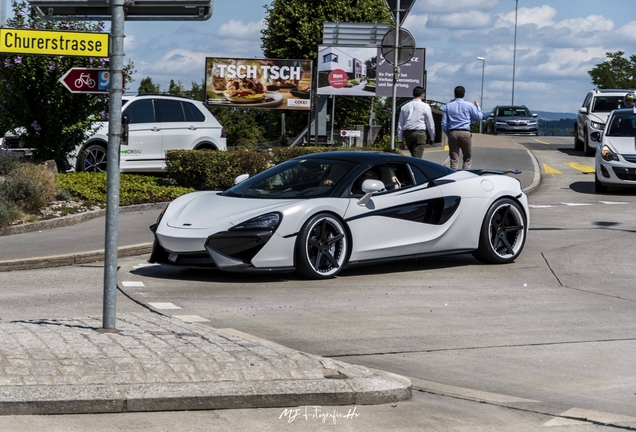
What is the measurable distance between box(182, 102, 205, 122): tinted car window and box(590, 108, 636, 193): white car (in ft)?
27.1

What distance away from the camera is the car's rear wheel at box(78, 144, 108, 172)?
65.1 feet

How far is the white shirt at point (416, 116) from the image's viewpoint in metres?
17.7

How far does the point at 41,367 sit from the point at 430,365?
2.54 metres

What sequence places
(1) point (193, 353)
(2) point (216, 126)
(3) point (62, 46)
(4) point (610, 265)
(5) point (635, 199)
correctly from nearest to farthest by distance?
1. (1) point (193, 353)
2. (3) point (62, 46)
3. (4) point (610, 265)
4. (5) point (635, 199)
5. (2) point (216, 126)

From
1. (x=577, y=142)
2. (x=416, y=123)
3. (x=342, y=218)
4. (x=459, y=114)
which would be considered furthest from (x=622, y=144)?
(x=577, y=142)

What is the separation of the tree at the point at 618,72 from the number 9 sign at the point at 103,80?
195 feet

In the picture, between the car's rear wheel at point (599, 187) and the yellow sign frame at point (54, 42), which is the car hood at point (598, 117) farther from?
the yellow sign frame at point (54, 42)

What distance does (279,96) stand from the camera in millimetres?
37000

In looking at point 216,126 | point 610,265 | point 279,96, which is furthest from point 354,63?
point 610,265

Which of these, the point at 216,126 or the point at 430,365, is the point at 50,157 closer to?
the point at 216,126

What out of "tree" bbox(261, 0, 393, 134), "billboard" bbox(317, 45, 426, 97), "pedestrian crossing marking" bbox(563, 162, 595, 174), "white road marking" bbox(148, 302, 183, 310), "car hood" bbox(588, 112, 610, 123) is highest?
"tree" bbox(261, 0, 393, 134)

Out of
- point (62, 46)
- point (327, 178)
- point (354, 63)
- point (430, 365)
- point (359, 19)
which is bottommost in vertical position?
point (430, 365)

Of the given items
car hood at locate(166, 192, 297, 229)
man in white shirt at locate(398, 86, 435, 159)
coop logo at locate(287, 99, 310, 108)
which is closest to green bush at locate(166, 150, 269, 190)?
man in white shirt at locate(398, 86, 435, 159)

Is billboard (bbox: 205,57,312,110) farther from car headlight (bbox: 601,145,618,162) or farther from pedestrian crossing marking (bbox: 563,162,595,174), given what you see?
car headlight (bbox: 601,145,618,162)
